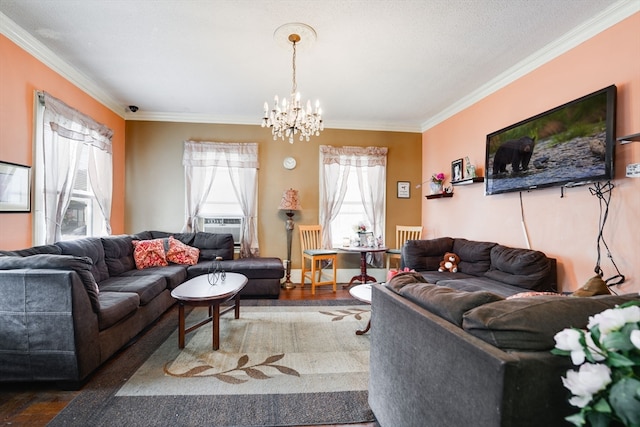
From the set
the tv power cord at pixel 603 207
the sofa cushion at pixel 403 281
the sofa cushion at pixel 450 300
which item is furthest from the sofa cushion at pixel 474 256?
the sofa cushion at pixel 450 300

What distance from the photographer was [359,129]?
211 inches

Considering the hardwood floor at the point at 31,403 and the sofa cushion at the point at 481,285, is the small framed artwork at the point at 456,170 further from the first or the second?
the hardwood floor at the point at 31,403

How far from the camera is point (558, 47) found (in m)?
2.87

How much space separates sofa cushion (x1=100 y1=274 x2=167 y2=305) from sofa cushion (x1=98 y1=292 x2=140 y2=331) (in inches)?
5.8

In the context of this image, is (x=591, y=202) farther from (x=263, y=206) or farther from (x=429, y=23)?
(x=263, y=206)

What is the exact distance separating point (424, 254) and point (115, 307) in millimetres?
3372

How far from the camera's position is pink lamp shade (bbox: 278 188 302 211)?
4836 millimetres

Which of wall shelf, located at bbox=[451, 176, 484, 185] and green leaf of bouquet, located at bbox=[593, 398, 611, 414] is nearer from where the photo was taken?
green leaf of bouquet, located at bbox=[593, 398, 611, 414]

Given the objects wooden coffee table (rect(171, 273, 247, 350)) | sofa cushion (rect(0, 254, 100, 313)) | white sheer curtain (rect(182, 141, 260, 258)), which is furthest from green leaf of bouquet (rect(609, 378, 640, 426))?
white sheer curtain (rect(182, 141, 260, 258))

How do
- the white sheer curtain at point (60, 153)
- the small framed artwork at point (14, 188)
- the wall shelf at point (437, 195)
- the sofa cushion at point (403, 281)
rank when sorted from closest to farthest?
1. the sofa cushion at point (403, 281)
2. the small framed artwork at point (14, 188)
3. the white sheer curtain at point (60, 153)
4. the wall shelf at point (437, 195)

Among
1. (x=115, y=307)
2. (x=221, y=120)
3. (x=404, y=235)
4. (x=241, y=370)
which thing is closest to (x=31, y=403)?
(x=115, y=307)

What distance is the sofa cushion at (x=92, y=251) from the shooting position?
290 cm

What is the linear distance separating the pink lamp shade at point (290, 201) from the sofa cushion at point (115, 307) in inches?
100

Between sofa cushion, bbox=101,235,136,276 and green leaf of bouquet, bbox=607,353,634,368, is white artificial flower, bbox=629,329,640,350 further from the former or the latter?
sofa cushion, bbox=101,235,136,276
